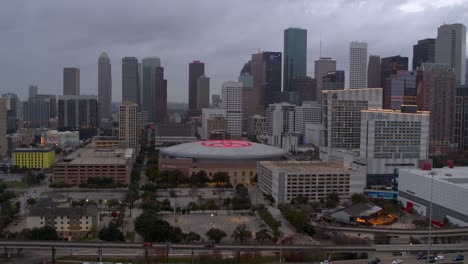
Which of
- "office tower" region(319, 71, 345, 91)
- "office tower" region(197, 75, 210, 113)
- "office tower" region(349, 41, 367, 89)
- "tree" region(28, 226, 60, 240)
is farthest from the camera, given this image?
"office tower" region(197, 75, 210, 113)

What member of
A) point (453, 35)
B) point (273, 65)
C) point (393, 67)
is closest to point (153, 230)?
point (393, 67)

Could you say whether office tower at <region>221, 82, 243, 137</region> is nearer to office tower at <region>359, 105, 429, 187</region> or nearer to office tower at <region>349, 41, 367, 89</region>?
office tower at <region>349, 41, 367, 89</region>

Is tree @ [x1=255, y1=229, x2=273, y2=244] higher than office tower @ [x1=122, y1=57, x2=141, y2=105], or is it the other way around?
office tower @ [x1=122, y1=57, x2=141, y2=105]

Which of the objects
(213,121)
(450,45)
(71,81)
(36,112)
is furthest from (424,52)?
(71,81)

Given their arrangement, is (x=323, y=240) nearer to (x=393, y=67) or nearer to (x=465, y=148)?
(x=465, y=148)

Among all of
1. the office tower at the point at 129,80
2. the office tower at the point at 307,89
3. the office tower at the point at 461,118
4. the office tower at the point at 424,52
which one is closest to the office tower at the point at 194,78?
the office tower at the point at 129,80

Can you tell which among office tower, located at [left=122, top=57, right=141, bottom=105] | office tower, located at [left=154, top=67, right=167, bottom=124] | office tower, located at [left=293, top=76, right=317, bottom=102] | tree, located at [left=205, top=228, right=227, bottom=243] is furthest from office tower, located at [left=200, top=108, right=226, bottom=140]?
tree, located at [left=205, top=228, right=227, bottom=243]

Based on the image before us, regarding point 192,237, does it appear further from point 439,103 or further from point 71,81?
point 71,81
